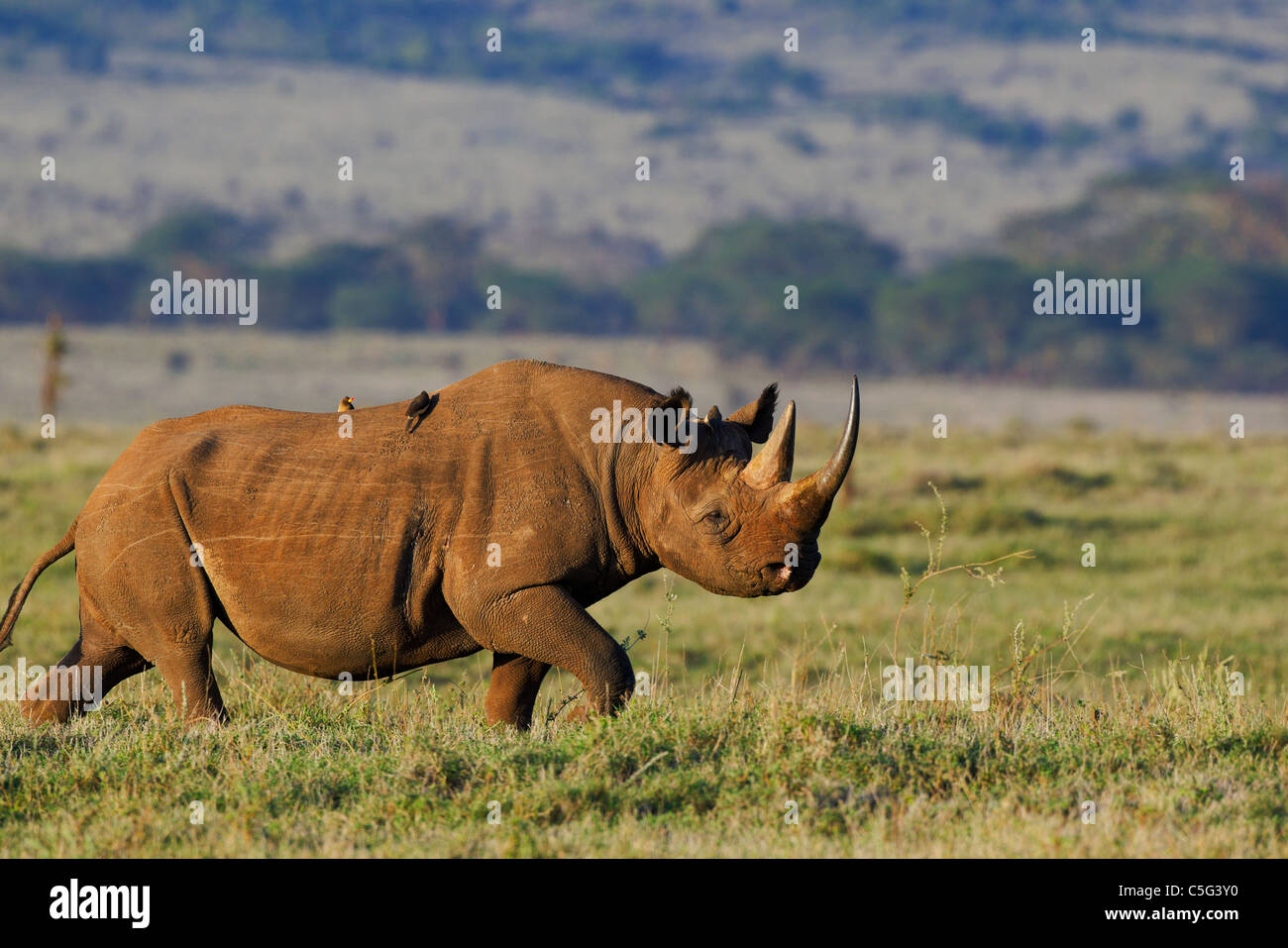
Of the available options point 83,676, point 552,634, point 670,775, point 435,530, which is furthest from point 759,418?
point 83,676

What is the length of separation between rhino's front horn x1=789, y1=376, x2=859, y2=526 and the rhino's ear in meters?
0.77

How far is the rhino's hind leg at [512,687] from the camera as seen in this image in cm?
844

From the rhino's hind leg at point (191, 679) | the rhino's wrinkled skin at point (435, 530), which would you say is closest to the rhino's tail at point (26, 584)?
the rhino's wrinkled skin at point (435, 530)

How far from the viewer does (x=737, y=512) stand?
26.0ft

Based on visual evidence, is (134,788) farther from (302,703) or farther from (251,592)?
(302,703)

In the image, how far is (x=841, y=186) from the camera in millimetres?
170625

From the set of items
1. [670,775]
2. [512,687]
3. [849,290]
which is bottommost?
[670,775]

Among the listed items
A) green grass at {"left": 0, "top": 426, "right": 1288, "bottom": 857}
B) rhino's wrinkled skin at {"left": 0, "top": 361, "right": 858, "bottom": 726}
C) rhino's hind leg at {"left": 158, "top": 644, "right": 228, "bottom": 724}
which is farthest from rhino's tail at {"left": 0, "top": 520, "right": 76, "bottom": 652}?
rhino's hind leg at {"left": 158, "top": 644, "right": 228, "bottom": 724}

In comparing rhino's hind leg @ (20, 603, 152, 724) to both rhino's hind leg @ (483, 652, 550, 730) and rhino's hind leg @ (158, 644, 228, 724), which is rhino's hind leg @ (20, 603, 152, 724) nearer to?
rhino's hind leg @ (158, 644, 228, 724)

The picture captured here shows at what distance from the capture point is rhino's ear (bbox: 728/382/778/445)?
27.8 ft

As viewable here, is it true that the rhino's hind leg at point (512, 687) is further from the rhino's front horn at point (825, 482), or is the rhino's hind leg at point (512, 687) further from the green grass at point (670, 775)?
the rhino's front horn at point (825, 482)

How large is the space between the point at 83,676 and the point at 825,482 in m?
3.59

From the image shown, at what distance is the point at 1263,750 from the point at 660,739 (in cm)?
260

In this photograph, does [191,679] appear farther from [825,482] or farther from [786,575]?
[825,482]
